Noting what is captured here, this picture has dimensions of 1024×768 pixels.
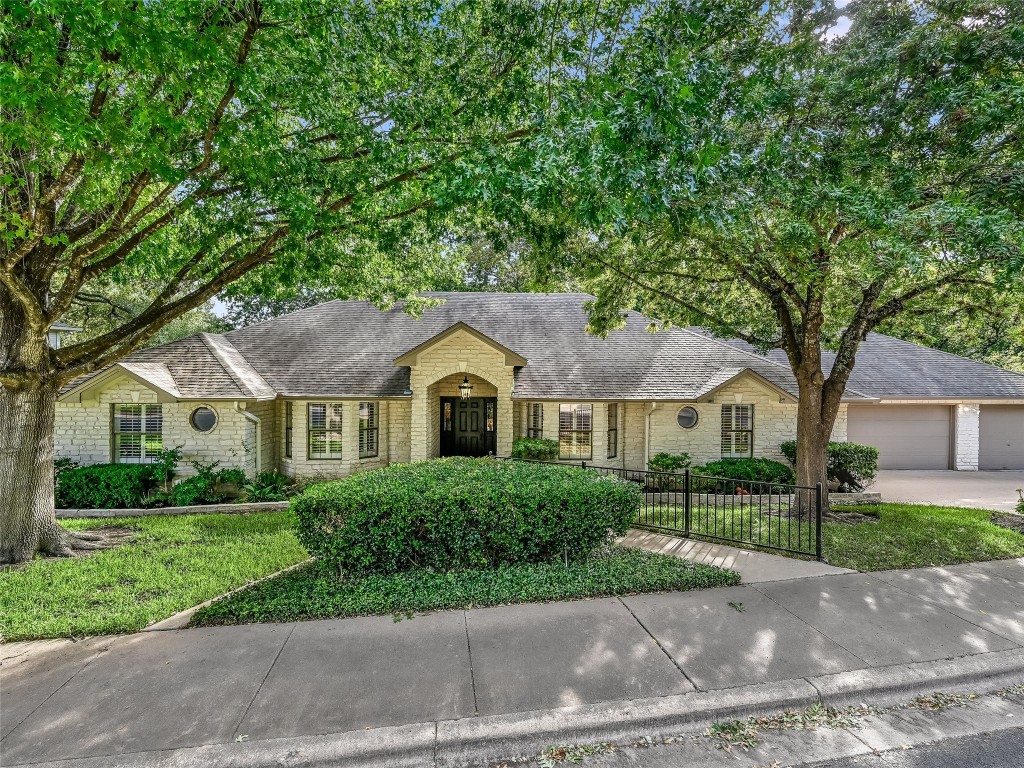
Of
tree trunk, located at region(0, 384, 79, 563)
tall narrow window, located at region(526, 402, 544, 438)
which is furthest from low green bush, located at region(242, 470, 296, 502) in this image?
tall narrow window, located at region(526, 402, 544, 438)

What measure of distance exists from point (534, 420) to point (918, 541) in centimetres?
926

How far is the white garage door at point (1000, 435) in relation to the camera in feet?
52.9

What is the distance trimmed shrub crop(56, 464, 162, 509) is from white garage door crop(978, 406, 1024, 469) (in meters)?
26.0

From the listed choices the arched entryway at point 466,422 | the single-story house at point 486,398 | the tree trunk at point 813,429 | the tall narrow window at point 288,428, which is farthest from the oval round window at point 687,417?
the tall narrow window at point 288,428

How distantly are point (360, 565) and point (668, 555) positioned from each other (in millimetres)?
4402

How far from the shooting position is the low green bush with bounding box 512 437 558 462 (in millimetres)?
12922

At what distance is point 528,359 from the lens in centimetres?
1495

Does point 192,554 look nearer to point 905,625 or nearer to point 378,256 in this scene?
point 378,256

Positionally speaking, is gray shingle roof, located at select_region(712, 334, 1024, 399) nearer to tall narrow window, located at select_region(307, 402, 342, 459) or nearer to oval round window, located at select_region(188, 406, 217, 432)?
tall narrow window, located at select_region(307, 402, 342, 459)

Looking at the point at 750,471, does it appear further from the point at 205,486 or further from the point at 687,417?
the point at 205,486

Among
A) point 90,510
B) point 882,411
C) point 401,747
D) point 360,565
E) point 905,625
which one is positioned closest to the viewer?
point 401,747

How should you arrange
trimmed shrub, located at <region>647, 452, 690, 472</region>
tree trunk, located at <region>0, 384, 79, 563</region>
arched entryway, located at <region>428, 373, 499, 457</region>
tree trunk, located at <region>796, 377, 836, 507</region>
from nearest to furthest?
1. tree trunk, located at <region>0, 384, 79, 563</region>
2. tree trunk, located at <region>796, 377, 836, 507</region>
3. trimmed shrub, located at <region>647, 452, 690, 472</region>
4. arched entryway, located at <region>428, 373, 499, 457</region>

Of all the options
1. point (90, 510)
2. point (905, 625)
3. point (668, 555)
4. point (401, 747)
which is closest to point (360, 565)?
point (401, 747)

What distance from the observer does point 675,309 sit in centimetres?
1118
